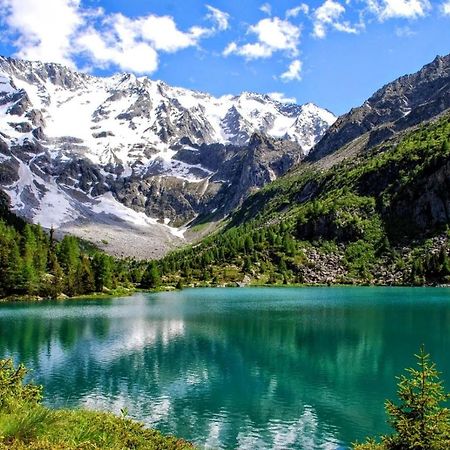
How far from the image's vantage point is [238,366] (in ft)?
153

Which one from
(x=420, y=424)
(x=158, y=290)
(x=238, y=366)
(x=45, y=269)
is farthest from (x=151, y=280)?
(x=420, y=424)

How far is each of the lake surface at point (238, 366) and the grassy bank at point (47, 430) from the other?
8375 mm

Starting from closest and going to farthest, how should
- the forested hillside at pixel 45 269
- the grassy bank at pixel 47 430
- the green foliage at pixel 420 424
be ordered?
the grassy bank at pixel 47 430 → the green foliage at pixel 420 424 → the forested hillside at pixel 45 269

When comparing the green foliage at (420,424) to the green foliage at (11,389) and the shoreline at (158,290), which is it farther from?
the shoreline at (158,290)

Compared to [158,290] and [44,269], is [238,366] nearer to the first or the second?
[44,269]

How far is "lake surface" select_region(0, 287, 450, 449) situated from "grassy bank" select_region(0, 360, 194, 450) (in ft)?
27.5

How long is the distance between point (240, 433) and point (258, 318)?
175 ft

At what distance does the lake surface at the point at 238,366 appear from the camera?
102 feet

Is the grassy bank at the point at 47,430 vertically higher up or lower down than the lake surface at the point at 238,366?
higher up

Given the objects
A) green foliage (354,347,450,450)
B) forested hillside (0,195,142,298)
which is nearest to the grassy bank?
green foliage (354,347,450,450)

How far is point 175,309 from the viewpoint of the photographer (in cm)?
10244

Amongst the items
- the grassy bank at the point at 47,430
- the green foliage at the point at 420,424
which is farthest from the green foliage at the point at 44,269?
the green foliage at the point at 420,424

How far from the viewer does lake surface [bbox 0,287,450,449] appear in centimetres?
3098

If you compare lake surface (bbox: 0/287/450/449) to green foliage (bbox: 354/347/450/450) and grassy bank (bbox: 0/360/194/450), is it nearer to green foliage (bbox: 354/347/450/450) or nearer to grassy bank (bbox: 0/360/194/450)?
grassy bank (bbox: 0/360/194/450)
